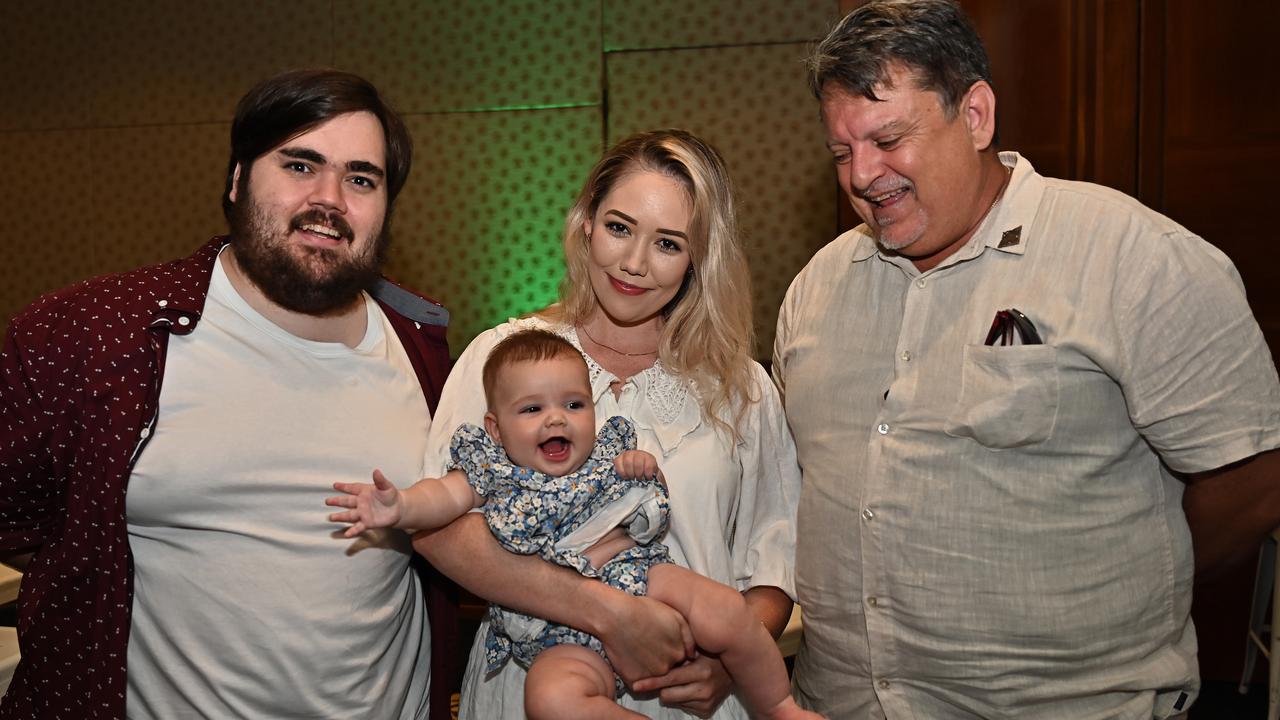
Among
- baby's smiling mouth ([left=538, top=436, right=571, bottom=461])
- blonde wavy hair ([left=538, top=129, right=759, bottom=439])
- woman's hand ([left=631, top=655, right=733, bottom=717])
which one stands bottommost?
woman's hand ([left=631, top=655, right=733, bottom=717])

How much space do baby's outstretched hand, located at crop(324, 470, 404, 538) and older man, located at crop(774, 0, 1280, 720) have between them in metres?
0.93

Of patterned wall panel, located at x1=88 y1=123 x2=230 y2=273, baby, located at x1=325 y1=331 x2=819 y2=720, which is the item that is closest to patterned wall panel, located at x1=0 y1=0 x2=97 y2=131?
patterned wall panel, located at x1=88 y1=123 x2=230 y2=273

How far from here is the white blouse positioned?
2104mm

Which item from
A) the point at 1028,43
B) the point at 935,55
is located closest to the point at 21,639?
the point at 935,55

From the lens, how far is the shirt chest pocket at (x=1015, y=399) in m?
1.91

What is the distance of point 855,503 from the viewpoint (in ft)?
6.75

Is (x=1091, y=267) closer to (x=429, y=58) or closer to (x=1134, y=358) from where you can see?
(x=1134, y=358)

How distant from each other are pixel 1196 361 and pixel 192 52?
5662 mm

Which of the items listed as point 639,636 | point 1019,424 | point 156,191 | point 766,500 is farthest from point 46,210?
point 1019,424

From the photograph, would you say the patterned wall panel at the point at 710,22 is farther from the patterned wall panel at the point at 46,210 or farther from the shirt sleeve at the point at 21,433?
the shirt sleeve at the point at 21,433

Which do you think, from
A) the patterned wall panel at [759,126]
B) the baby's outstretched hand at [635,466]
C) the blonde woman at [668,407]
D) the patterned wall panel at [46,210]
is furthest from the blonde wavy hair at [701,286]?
the patterned wall panel at [46,210]

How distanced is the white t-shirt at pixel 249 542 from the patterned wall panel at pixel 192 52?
4.09 meters

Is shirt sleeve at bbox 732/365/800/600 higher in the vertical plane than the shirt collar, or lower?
lower

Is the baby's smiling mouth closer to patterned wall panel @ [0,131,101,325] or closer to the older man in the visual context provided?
the older man
